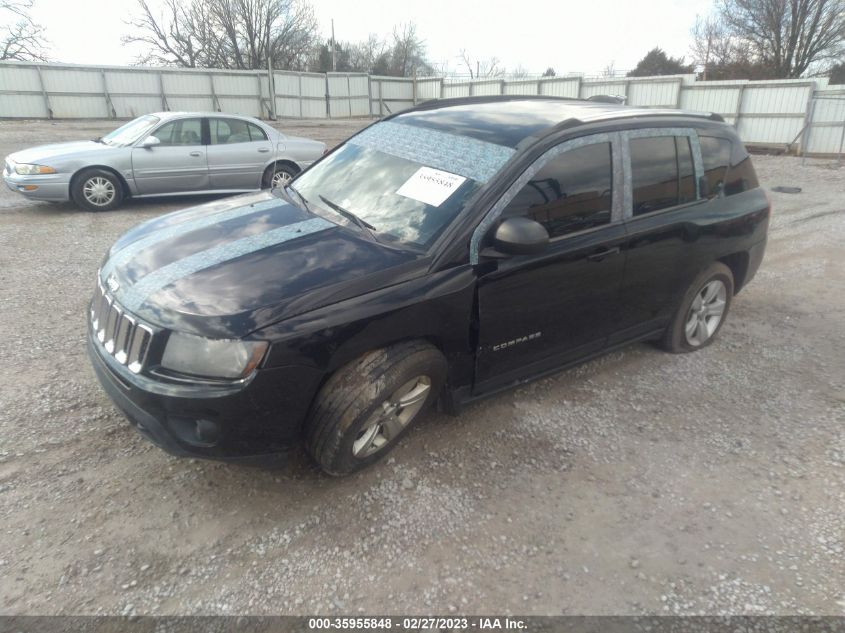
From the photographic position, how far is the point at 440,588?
2330 millimetres

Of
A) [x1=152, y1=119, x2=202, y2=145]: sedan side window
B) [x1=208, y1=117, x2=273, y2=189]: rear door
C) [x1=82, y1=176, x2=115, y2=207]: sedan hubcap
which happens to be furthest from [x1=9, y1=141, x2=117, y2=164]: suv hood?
[x1=208, y1=117, x2=273, y2=189]: rear door

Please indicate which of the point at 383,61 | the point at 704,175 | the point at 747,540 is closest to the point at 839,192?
the point at 704,175

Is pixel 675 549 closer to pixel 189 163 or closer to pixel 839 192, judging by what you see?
pixel 189 163

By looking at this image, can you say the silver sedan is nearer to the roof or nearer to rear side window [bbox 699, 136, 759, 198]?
the roof

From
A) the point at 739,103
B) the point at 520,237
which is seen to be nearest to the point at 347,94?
the point at 739,103

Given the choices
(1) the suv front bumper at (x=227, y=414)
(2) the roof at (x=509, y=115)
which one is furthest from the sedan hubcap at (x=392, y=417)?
(2) the roof at (x=509, y=115)

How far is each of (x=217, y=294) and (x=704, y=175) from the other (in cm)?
348

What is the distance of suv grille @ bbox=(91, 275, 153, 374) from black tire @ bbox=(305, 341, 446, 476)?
795 millimetres

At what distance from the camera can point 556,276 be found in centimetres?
322

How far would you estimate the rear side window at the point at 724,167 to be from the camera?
4.08m

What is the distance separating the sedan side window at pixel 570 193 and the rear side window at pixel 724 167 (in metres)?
1.15

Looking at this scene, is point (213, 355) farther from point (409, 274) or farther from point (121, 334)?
point (409, 274)

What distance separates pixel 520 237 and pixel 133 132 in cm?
826

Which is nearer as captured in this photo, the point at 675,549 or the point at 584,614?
the point at 584,614
